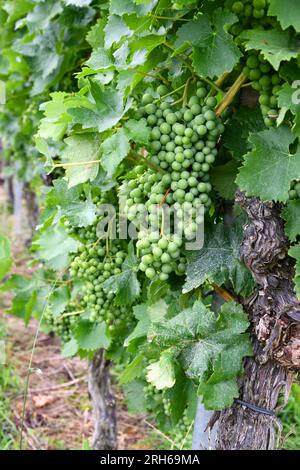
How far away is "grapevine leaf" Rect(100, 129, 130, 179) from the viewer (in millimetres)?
1524

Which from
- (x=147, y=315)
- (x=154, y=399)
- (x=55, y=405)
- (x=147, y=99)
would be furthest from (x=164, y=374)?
(x=55, y=405)

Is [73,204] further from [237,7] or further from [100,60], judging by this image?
[237,7]

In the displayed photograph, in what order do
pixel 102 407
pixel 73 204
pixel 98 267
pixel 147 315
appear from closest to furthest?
pixel 73 204
pixel 147 315
pixel 98 267
pixel 102 407

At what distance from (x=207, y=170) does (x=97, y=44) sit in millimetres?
747

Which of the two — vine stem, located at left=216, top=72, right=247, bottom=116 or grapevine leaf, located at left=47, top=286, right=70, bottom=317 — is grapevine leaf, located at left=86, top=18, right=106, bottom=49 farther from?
grapevine leaf, located at left=47, top=286, right=70, bottom=317

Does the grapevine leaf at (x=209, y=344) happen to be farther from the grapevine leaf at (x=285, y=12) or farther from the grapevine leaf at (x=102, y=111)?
the grapevine leaf at (x=285, y=12)

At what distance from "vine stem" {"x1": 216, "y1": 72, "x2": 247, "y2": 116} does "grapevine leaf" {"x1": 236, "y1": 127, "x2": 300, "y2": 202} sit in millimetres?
187

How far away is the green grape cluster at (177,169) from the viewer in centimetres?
153

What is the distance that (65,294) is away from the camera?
8.55 feet

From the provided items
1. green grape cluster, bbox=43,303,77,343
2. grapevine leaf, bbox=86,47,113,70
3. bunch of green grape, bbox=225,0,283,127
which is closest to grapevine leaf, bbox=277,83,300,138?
bunch of green grape, bbox=225,0,283,127

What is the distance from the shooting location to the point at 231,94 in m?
1.59

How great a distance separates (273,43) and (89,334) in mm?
1405
